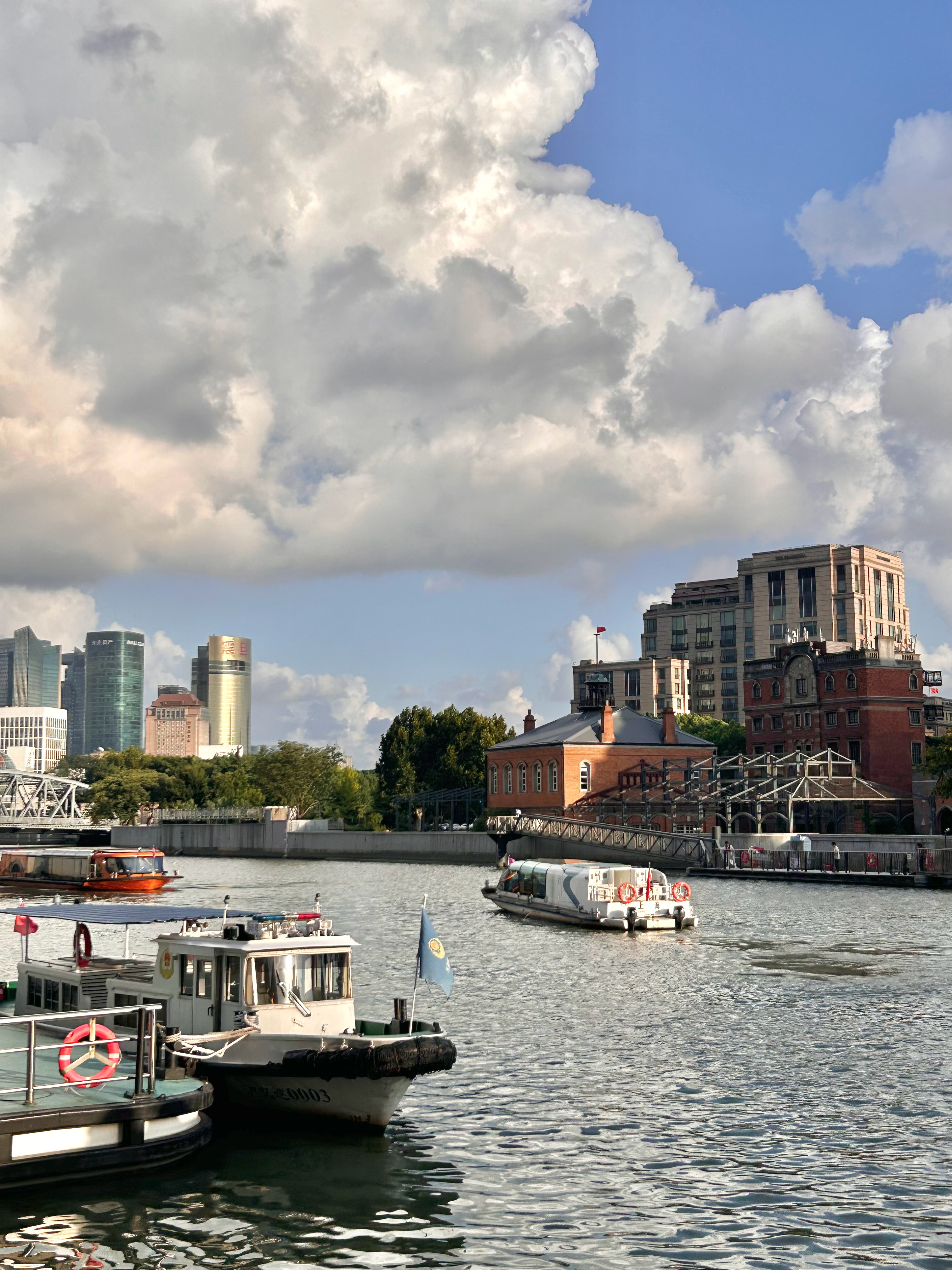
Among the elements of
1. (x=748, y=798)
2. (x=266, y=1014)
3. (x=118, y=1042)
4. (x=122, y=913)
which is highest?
(x=748, y=798)

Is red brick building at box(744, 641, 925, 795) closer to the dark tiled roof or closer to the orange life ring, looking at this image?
the dark tiled roof

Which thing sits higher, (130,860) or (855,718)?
(855,718)

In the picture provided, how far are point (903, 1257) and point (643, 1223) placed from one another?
3888 millimetres

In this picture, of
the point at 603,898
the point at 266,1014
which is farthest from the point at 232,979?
the point at 603,898

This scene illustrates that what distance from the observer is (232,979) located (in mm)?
28281

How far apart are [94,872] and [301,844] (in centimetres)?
5902

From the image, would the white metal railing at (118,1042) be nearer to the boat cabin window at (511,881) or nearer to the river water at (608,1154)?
the river water at (608,1154)

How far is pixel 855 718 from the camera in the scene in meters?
134

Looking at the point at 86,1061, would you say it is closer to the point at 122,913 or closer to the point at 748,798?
the point at 122,913

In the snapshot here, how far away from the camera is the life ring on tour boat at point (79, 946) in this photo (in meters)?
32.1

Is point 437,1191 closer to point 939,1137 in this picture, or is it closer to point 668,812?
point 939,1137

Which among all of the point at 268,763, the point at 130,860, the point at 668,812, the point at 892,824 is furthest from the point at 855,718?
the point at 268,763

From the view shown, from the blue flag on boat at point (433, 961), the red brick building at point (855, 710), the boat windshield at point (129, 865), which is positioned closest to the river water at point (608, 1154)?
the blue flag on boat at point (433, 961)

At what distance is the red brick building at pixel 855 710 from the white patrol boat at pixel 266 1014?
361 ft
